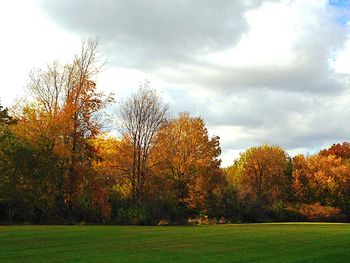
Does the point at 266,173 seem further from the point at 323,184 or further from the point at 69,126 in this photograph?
the point at 69,126

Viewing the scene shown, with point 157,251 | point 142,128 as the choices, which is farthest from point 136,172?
point 157,251

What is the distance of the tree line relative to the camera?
130 feet

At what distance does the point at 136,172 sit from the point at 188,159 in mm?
7760

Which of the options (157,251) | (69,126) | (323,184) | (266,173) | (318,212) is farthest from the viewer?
(266,173)

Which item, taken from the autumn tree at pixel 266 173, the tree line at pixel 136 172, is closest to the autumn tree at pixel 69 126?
the tree line at pixel 136 172

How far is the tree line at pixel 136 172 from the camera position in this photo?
39.6 metres

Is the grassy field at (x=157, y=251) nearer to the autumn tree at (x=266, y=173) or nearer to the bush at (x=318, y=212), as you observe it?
the bush at (x=318, y=212)

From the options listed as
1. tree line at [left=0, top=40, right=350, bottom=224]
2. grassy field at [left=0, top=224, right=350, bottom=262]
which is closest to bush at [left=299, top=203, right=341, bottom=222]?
tree line at [left=0, top=40, right=350, bottom=224]

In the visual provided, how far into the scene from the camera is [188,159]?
5912cm

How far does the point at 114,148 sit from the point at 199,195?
11119 mm

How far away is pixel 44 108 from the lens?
153 feet

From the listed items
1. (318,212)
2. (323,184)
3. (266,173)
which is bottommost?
(318,212)

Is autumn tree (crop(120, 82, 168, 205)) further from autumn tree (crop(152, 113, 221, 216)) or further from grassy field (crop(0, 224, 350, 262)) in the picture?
grassy field (crop(0, 224, 350, 262))

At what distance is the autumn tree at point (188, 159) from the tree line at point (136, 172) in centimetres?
12
